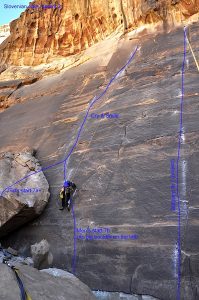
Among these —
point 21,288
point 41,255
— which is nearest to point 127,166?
point 41,255

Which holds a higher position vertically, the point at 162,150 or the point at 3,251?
the point at 162,150

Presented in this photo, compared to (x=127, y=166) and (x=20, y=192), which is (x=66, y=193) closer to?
(x=20, y=192)

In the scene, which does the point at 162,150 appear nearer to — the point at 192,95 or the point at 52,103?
the point at 192,95

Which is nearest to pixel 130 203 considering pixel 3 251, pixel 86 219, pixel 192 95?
pixel 86 219

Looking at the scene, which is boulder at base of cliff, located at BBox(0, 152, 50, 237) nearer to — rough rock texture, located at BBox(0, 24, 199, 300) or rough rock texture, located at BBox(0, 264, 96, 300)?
rough rock texture, located at BBox(0, 24, 199, 300)

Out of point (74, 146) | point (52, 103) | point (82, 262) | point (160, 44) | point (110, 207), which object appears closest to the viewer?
point (82, 262)

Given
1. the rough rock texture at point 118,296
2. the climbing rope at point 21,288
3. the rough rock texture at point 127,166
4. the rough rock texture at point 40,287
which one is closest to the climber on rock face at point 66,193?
the rough rock texture at point 127,166

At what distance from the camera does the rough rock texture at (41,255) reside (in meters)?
9.87

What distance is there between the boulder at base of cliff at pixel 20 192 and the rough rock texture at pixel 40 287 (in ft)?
11.6

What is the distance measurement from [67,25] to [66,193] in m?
13.6

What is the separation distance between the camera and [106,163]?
1158 cm

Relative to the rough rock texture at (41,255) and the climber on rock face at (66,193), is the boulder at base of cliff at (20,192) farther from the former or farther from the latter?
the rough rock texture at (41,255)

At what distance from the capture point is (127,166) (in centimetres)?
1108

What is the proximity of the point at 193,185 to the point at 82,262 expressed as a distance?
138 inches
